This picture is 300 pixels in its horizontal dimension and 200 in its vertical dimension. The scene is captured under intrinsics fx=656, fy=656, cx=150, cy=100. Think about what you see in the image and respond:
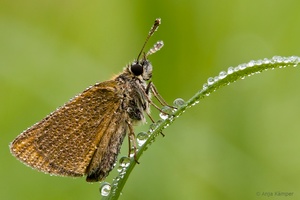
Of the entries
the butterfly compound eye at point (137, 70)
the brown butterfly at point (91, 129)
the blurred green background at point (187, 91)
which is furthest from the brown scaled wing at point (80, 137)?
the blurred green background at point (187, 91)

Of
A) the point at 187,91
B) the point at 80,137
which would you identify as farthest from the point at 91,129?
the point at 187,91

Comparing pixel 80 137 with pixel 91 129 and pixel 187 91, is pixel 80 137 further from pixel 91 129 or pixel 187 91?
pixel 187 91

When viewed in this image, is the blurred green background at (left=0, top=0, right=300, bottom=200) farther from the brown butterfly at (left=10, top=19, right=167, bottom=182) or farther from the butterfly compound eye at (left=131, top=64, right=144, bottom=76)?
the butterfly compound eye at (left=131, top=64, right=144, bottom=76)

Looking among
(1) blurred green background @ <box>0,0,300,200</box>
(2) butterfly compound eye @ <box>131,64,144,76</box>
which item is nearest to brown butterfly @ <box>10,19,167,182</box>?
(2) butterfly compound eye @ <box>131,64,144,76</box>

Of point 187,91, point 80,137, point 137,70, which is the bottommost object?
point 80,137

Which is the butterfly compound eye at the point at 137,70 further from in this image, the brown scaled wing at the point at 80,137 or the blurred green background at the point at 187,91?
the blurred green background at the point at 187,91

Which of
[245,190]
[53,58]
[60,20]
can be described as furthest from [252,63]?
[60,20]

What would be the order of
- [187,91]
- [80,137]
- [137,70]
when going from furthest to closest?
1. [187,91]
2. [137,70]
3. [80,137]
